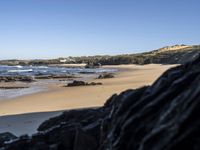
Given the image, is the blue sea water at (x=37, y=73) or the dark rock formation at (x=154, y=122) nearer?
the dark rock formation at (x=154, y=122)

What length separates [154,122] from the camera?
5590 mm

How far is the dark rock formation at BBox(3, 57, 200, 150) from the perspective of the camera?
4.89 meters

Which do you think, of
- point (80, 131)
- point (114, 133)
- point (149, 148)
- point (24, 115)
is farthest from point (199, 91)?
point (24, 115)

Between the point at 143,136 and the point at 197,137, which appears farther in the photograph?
the point at 143,136

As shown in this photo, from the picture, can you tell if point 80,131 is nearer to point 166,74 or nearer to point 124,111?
point 124,111

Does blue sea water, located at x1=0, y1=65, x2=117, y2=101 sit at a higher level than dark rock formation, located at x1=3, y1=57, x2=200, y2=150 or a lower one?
lower

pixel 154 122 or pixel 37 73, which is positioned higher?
pixel 154 122

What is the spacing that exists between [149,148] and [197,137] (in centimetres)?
65

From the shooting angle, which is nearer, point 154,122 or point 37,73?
point 154,122

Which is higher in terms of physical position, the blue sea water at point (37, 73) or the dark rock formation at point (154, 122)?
the dark rock formation at point (154, 122)

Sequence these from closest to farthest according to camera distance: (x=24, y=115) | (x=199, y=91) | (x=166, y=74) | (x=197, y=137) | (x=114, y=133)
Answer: (x=197, y=137), (x=199, y=91), (x=114, y=133), (x=166, y=74), (x=24, y=115)

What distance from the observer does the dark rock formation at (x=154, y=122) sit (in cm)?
489

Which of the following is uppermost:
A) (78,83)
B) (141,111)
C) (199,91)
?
(199,91)

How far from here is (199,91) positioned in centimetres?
510
